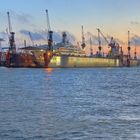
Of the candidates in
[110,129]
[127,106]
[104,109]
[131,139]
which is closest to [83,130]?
[110,129]

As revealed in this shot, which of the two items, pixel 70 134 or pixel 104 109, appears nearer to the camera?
pixel 70 134

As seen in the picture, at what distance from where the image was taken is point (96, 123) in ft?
111

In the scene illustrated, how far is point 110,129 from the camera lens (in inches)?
1229

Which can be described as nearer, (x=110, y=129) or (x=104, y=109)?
(x=110, y=129)

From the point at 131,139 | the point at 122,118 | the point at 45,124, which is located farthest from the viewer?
the point at 122,118

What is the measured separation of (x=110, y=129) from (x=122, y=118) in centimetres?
534

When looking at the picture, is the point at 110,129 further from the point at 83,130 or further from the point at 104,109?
the point at 104,109

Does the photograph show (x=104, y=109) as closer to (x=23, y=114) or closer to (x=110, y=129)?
(x=23, y=114)

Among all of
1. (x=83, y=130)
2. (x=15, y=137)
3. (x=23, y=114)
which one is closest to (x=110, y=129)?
(x=83, y=130)

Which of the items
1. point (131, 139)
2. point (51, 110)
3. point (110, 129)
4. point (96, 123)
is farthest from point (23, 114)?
point (131, 139)

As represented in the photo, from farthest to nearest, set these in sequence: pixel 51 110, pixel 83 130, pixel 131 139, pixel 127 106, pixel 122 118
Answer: pixel 127 106
pixel 51 110
pixel 122 118
pixel 83 130
pixel 131 139

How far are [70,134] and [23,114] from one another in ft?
31.9

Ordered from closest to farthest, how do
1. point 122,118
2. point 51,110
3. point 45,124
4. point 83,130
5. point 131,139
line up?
point 131,139 < point 83,130 < point 45,124 < point 122,118 < point 51,110

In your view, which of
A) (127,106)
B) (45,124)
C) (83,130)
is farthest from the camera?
(127,106)
